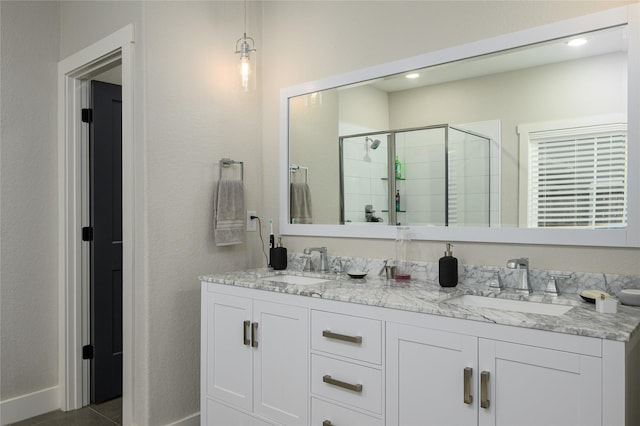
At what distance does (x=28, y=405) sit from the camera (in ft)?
9.36

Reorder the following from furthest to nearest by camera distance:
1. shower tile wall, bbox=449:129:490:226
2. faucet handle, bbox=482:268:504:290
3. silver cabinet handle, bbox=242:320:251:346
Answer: silver cabinet handle, bbox=242:320:251:346
shower tile wall, bbox=449:129:490:226
faucet handle, bbox=482:268:504:290

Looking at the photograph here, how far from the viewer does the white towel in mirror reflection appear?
2805 millimetres

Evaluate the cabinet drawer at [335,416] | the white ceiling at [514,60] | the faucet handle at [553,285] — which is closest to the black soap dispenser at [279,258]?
the cabinet drawer at [335,416]

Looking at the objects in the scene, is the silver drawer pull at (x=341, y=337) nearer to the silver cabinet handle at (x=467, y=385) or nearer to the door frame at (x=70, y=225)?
the silver cabinet handle at (x=467, y=385)

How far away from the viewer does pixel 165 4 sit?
8.16 ft

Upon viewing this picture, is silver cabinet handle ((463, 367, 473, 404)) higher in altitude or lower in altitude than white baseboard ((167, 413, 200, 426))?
higher

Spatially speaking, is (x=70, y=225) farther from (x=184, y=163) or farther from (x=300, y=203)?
(x=300, y=203)

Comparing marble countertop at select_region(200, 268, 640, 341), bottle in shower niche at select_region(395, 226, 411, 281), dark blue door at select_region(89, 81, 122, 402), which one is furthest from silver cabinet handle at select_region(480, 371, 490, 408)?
dark blue door at select_region(89, 81, 122, 402)

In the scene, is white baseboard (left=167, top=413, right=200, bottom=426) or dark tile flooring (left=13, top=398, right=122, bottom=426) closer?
white baseboard (left=167, top=413, right=200, bottom=426)

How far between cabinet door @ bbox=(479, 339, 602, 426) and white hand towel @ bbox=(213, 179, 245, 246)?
5.27 ft

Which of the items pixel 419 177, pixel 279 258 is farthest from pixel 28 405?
pixel 419 177

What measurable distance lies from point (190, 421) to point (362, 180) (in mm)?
1606

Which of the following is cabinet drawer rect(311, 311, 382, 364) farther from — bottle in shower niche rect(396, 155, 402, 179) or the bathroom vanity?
bottle in shower niche rect(396, 155, 402, 179)

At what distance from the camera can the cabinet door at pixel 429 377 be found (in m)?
1.55
